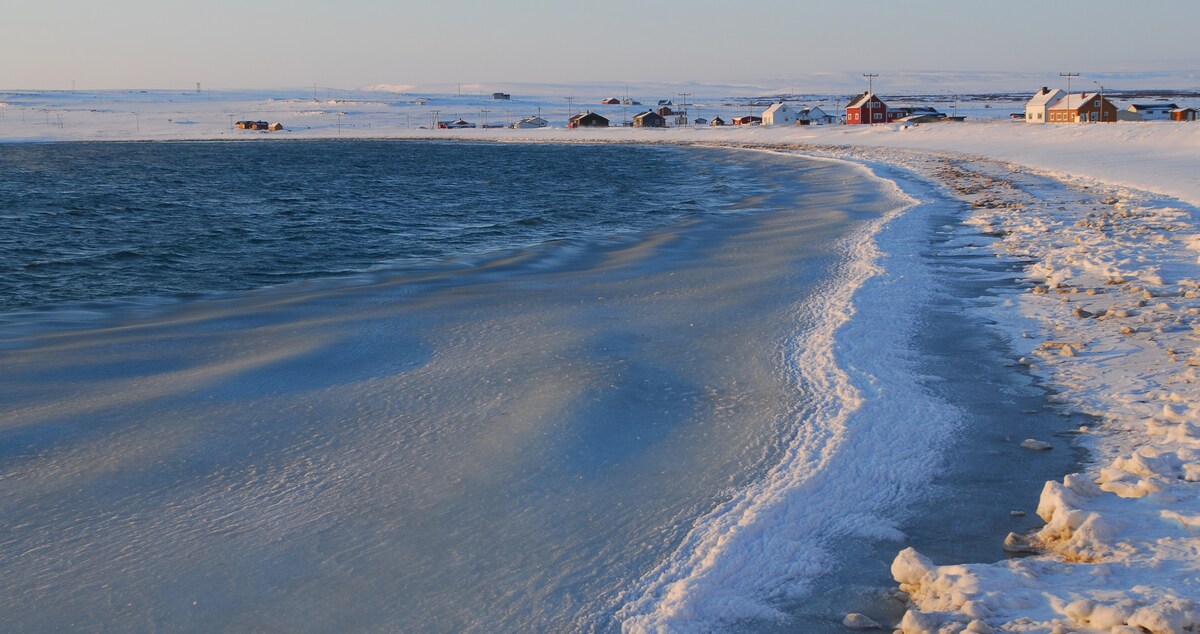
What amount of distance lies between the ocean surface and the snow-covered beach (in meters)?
0.35

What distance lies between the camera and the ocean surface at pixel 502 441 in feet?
14.5

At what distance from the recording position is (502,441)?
6340 mm

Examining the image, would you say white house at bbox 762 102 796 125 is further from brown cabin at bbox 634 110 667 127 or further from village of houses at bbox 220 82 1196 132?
brown cabin at bbox 634 110 667 127

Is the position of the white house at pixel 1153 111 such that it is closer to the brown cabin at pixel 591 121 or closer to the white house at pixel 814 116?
the white house at pixel 814 116

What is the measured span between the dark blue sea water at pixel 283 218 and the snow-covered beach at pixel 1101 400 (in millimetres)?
8262

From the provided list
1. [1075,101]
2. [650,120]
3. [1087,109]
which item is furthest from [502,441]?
[650,120]

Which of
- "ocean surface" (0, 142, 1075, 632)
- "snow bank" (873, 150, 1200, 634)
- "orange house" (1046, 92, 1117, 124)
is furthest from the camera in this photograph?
"orange house" (1046, 92, 1117, 124)

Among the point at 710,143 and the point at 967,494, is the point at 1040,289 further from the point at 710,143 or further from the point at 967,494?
the point at 710,143

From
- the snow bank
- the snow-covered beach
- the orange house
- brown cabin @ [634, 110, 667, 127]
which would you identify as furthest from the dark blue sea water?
brown cabin @ [634, 110, 667, 127]

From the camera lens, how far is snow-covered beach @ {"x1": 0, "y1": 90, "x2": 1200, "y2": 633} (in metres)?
3.81

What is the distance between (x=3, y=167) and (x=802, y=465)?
59766 millimetres

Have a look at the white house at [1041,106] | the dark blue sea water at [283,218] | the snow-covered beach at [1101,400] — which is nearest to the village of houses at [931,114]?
the white house at [1041,106]

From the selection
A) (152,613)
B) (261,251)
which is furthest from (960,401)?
(261,251)

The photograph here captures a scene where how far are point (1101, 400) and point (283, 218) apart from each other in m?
21.0
